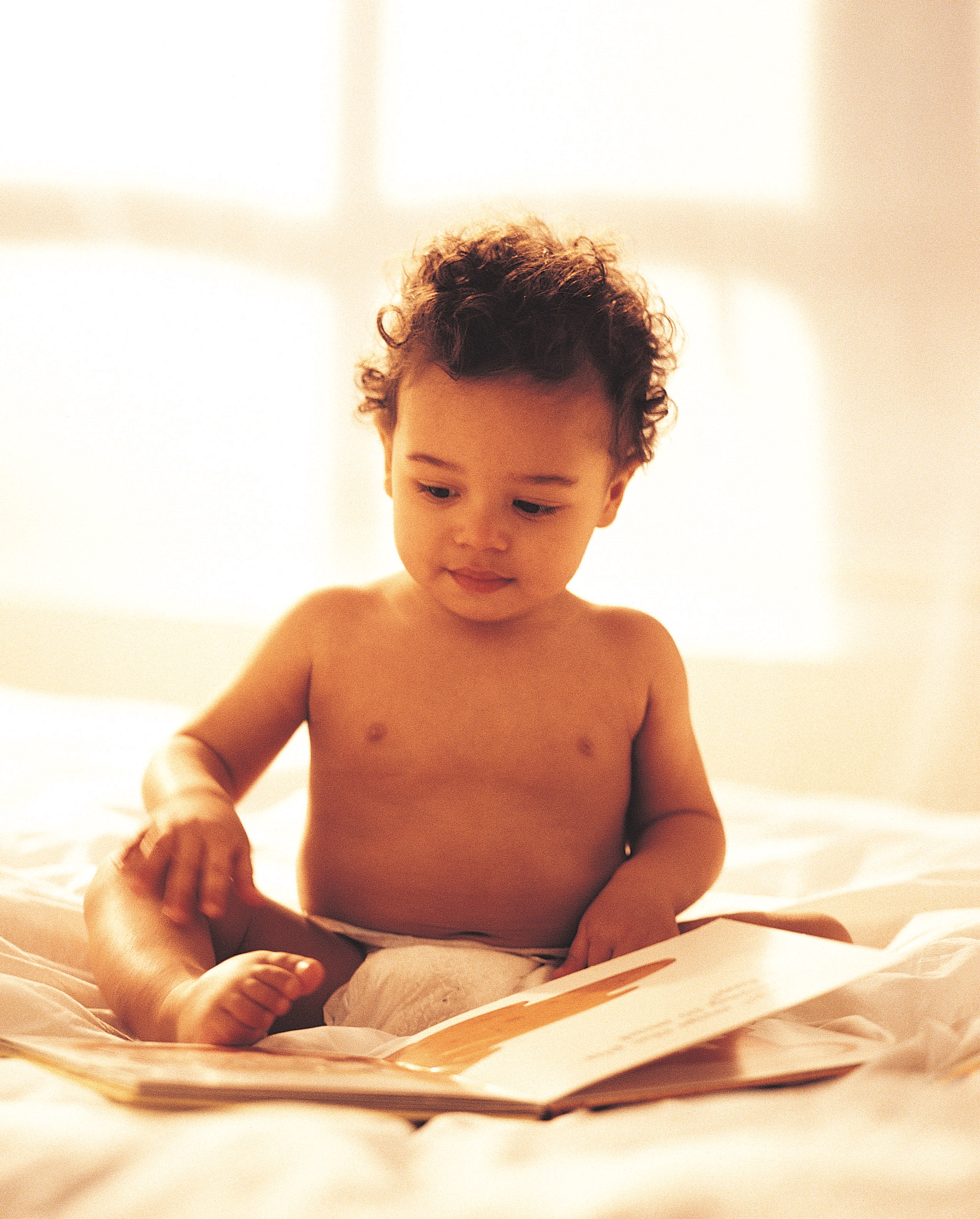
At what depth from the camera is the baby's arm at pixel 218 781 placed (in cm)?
66

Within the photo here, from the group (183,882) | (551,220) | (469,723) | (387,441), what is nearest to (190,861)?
(183,882)

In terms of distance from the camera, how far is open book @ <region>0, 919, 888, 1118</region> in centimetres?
46

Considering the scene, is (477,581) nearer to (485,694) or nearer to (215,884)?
(485,694)

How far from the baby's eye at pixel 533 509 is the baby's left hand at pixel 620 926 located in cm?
24

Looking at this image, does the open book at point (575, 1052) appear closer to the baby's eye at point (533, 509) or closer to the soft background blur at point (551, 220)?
the baby's eye at point (533, 509)

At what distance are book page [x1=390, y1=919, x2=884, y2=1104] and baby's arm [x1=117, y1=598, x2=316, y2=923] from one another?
159mm

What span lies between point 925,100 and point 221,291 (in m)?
1.02

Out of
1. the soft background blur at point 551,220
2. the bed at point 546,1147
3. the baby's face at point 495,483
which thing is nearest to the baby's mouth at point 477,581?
the baby's face at point 495,483

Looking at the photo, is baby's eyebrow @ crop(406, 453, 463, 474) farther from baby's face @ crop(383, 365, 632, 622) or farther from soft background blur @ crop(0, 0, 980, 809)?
soft background blur @ crop(0, 0, 980, 809)

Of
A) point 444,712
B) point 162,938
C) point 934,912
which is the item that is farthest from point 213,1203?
point 934,912

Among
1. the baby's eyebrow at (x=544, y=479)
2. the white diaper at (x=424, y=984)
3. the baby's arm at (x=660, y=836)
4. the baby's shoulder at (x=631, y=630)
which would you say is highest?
the baby's eyebrow at (x=544, y=479)

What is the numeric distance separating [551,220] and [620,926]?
3.39 ft

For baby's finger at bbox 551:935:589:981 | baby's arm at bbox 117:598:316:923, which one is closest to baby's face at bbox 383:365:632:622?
baby's arm at bbox 117:598:316:923

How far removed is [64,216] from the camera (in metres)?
1.83
